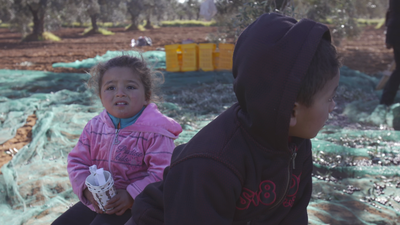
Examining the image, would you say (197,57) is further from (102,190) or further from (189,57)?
(102,190)

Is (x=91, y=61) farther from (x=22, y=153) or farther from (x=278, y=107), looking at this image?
(x=278, y=107)

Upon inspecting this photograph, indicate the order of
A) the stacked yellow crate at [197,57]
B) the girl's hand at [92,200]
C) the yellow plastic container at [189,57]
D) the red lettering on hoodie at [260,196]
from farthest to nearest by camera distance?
the yellow plastic container at [189,57], the stacked yellow crate at [197,57], the girl's hand at [92,200], the red lettering on hoodie at [260,196]

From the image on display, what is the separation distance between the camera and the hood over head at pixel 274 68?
1.02 metres

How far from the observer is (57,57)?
1083 centimetres

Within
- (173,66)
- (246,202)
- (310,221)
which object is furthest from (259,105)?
(173,66)

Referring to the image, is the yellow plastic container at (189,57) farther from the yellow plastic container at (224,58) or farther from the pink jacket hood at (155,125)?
the pink jacket hood at (155,125)

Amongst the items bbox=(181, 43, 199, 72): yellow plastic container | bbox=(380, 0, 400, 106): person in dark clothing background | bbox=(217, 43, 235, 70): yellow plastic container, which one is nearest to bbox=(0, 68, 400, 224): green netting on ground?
bbox=(380, 0, 400, 106): person in dark clothing background

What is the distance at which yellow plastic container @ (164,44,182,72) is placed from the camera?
25.4 feet

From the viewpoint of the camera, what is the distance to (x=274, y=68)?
1026 mm

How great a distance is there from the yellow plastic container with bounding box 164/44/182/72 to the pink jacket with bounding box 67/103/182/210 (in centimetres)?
607

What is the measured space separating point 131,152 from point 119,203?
26 centimetres

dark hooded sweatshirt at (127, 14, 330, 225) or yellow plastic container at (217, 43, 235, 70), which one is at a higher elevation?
dark hooded sweatshirt at (127, 14, 330, 225)

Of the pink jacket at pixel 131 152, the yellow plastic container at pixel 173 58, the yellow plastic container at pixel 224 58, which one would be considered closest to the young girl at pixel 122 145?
the pink jacket at pixel 131 152

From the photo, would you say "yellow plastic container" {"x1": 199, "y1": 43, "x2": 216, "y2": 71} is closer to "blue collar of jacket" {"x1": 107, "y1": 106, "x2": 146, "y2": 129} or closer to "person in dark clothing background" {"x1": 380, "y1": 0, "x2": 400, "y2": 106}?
"person in dark clothing background" {"x1": 380, "y1": 0, "x2": 400, "y2": 106}
